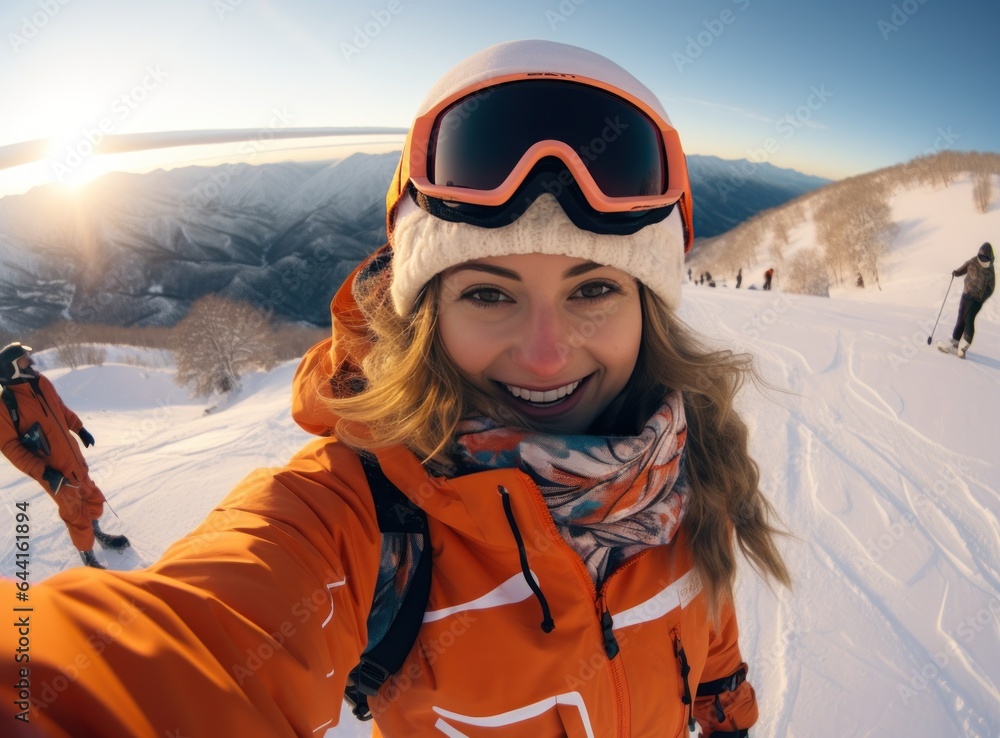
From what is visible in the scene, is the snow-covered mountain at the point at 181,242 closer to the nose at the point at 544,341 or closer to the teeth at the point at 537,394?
the teeth at the point at 537,394

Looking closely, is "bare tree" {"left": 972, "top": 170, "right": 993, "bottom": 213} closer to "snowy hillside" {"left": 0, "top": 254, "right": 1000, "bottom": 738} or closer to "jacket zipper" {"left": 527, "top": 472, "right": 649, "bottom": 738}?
"snowy hillside" {"left": 0, "top": 254, "right": 1000, "bottom": 738}

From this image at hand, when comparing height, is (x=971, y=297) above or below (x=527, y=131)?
below

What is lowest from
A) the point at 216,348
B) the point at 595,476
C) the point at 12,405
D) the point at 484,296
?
the point at 216,348

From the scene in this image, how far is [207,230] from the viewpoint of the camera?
2334 inches

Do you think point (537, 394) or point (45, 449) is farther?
point (45, 449)

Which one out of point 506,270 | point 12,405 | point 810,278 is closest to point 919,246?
point 810,278

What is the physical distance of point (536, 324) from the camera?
117 cm

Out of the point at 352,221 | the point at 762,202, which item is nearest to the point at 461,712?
the point at 352,221

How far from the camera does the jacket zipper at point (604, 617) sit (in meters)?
1.09

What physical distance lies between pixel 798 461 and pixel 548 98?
3.99m

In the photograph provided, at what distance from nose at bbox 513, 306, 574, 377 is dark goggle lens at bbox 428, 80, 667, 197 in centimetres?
39

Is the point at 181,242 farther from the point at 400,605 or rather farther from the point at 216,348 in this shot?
the point at 400,605

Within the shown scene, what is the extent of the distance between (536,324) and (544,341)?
0.05 metres

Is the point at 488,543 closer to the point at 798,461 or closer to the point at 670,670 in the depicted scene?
the point at 670,670
